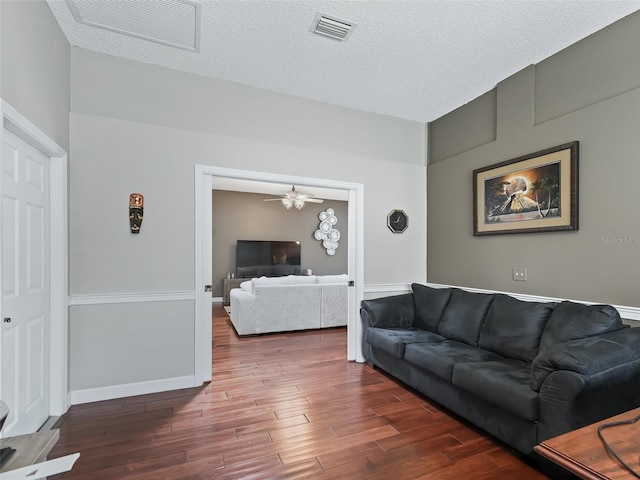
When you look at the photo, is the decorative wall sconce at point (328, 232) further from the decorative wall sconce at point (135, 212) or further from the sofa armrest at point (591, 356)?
the sofa armrest at point (591, 356)

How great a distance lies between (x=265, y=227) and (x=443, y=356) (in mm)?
6602

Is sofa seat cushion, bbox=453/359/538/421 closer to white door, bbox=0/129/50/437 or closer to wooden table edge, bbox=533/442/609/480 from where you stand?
wooden table edge, bbox=533/442/609/480

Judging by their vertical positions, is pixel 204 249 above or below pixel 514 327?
above

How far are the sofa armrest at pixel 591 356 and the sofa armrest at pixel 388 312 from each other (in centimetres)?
177

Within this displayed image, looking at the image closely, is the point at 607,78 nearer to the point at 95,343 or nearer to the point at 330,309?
the point at 330,309

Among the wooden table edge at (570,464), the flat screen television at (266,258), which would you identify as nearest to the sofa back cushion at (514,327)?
the wooden table edge at (570,464)

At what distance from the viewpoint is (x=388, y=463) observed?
2.03m

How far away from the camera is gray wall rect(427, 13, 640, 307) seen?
2.43m

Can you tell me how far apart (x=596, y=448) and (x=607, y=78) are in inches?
110

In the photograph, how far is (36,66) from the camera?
2191 millimetres

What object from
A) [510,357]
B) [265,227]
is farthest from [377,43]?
[265,227]

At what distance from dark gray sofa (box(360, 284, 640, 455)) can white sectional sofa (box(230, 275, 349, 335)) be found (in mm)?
1562

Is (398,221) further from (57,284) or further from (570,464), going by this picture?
(57,284)

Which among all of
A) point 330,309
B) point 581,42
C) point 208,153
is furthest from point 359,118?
point 330,309
